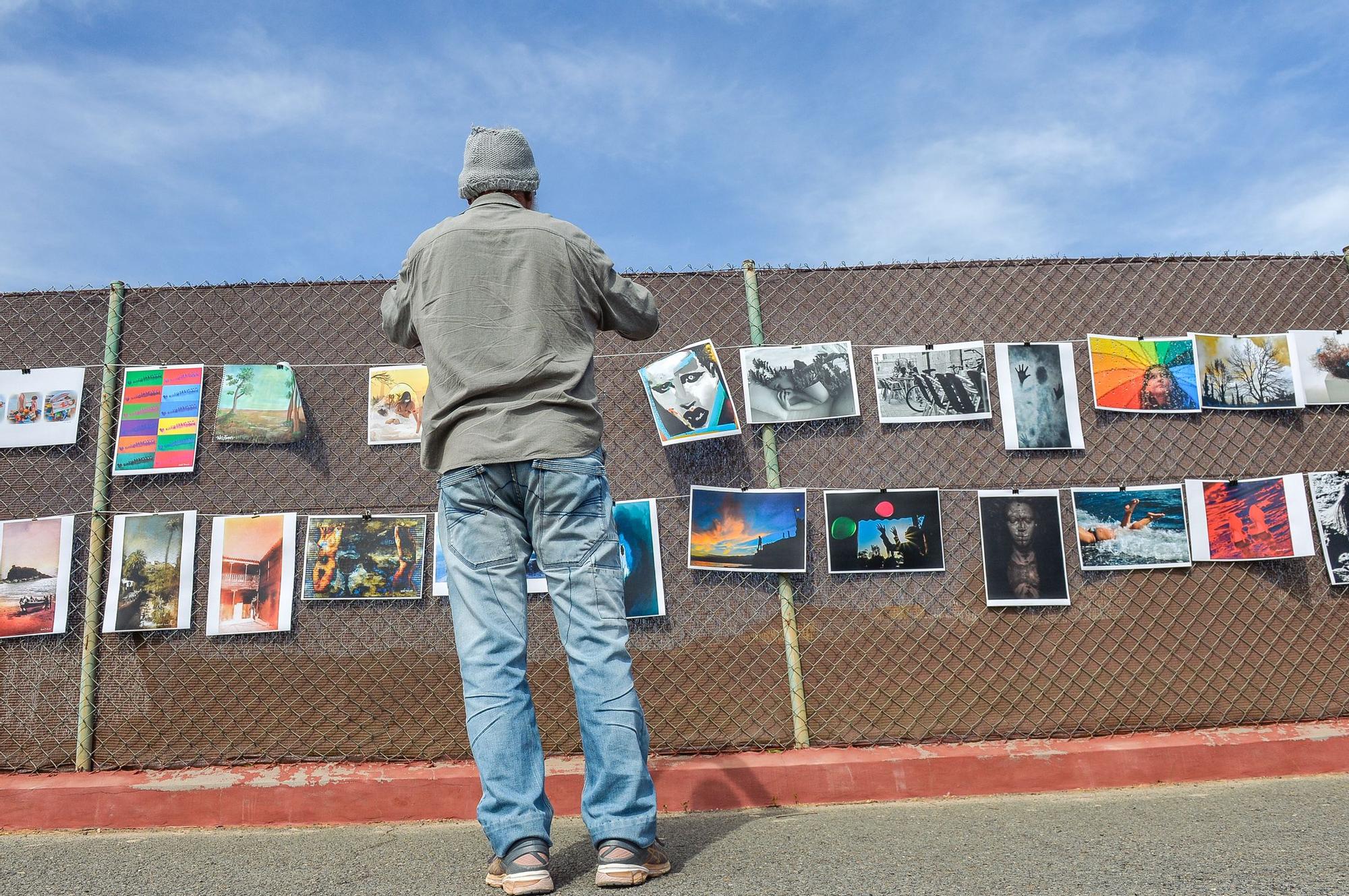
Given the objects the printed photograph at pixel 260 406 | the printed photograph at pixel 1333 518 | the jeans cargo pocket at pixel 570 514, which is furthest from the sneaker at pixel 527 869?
the printed photograph at pixel 1333 518

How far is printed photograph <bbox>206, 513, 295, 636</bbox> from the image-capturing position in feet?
10.9

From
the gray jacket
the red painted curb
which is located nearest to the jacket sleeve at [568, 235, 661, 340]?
the gray jacket

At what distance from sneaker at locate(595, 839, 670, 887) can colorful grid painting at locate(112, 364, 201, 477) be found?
2.29 meters

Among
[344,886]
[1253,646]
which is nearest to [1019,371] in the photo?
[1253,646]

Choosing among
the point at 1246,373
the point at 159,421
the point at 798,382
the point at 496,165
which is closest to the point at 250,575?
the point at 159,421

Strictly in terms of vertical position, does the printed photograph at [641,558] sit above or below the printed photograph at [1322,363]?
below

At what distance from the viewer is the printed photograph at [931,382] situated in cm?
355

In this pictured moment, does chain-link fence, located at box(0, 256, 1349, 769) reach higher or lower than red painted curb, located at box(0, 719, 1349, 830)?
higher

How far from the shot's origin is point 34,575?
3.31m

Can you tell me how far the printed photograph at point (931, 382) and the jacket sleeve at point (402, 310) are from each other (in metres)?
1.84

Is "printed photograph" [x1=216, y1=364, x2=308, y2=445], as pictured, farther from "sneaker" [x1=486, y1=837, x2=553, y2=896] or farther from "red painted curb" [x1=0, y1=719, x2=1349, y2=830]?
"sneaker" [x1=486, y1=837, x2=553, y2=896]

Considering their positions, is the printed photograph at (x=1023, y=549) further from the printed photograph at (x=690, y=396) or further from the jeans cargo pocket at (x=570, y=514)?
the jeans cargo pocket at (x=570, y=514)

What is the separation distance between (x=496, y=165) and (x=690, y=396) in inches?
52.2

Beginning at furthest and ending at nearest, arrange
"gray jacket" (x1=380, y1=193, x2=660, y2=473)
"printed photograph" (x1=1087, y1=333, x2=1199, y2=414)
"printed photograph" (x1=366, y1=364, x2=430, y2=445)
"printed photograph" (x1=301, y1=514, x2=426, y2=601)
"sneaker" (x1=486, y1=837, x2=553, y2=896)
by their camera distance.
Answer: "printed photograph" (x1=1087, y1=333, x2=1199, y2=414)
"printed photograph" (x1=366, y1=364, x2=430, y2=445)
"printed photograph" (x1=301, y1=514, x2=426, y2=601)
"gray jacket" (x1=380, y1=193, x2=660, y2=473)
"sneaker" (x1=486, y1=837, x2=553, y2=896)
